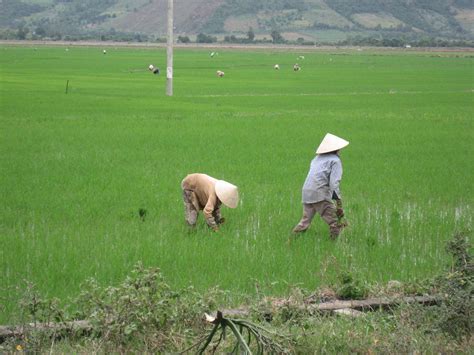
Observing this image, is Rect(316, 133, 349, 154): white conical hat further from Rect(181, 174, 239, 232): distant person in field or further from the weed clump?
the weed clump

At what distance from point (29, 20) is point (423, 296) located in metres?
180

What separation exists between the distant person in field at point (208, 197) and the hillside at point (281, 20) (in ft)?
433

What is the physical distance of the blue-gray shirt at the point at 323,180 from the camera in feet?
24.8

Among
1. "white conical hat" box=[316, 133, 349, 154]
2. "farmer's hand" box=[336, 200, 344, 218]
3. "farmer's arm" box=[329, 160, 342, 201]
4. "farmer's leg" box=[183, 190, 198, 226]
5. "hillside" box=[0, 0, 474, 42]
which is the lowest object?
"hillside" box=[0, 0, 474, 42]

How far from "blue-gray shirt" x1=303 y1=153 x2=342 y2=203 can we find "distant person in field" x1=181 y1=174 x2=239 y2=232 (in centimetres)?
64

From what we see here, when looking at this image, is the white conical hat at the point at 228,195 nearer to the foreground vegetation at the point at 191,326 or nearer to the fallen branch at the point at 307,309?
the fallen branch at the point at 307,309

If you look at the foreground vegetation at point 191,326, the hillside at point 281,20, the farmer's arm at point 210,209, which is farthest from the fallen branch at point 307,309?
the hillside at point 281,20

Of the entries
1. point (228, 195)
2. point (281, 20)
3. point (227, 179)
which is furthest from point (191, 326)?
point (281, 20)

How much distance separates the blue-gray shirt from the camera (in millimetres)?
7562

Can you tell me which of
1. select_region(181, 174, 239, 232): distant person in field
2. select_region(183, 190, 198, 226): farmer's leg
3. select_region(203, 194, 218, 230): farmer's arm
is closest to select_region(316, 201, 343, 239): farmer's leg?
select_region(181, 174, 239, 232): distant person in field

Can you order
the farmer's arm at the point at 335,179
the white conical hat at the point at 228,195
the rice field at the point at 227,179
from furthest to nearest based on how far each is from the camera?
the farmer's arm at the point at 335,179
the white conical hat at the point at 228,195
the rice field at the point at 227,179

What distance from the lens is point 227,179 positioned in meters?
11.1

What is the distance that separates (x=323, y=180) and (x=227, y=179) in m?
3.59

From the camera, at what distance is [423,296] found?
586cm
